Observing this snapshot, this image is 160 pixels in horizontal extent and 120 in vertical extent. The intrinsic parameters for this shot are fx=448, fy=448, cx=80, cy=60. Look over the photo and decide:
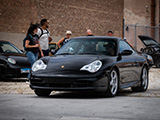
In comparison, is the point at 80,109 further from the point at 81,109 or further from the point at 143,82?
the point at 143,82

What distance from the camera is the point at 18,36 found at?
106ft

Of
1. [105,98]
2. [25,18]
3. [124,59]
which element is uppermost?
[25,18]

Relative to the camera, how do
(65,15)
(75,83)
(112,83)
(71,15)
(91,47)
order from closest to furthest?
(75,83)
(112,83)
(91,47)
(65,15)
(71,15)

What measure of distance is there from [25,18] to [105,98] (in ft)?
82.0

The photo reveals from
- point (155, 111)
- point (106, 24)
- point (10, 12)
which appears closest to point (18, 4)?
point (10, 12)

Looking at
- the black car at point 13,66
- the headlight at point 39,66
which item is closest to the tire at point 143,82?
the headlight at point 39,66

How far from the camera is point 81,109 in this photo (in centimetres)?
696

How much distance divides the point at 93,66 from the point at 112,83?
0.60 meters

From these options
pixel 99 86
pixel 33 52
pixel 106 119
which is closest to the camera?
pixel 106 119

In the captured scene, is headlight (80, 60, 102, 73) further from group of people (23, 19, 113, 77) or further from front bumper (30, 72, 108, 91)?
group of people (23, 19, 113, 77)

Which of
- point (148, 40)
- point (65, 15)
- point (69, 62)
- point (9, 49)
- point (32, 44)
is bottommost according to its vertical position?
point (69, 62)

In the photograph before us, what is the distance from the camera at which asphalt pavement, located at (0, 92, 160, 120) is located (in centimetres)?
618

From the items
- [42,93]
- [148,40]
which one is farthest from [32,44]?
[148,40]

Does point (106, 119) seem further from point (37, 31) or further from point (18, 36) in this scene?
point (18, 36)
